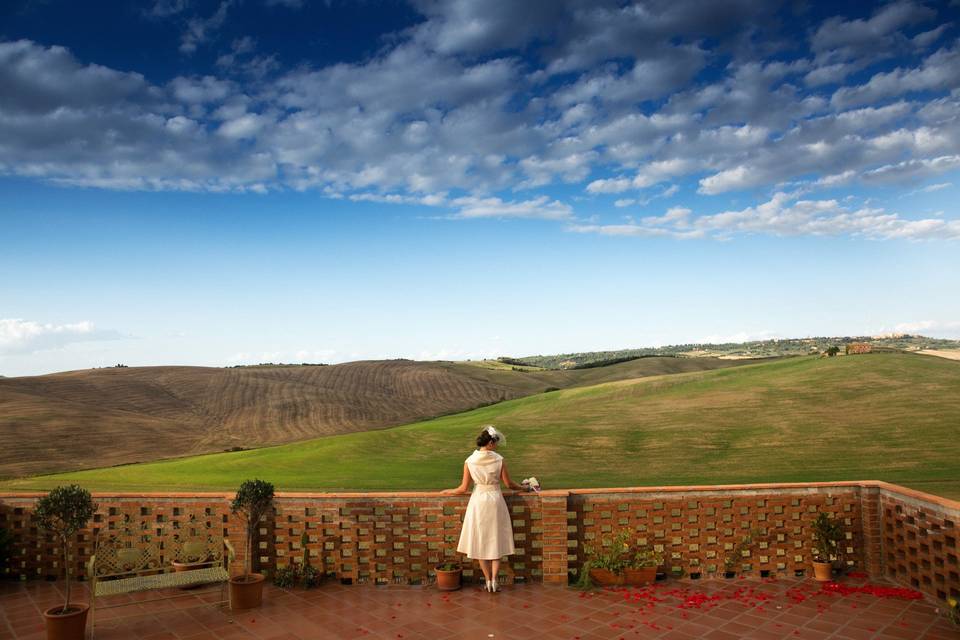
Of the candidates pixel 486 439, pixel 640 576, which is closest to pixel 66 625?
pixel 486 439

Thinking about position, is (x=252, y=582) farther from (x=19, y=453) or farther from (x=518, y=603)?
(x=19, y=453)

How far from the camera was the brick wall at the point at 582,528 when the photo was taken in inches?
319

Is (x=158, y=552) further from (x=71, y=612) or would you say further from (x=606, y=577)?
(x=606, y=577)

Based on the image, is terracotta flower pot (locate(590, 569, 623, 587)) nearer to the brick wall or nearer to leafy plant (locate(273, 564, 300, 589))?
the brick wall

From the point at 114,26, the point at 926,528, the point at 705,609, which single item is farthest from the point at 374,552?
the point at 114,26

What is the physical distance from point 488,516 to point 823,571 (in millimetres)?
4237

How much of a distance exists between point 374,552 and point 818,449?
22375 mm

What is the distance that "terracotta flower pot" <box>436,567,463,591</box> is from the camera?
7.87 meters

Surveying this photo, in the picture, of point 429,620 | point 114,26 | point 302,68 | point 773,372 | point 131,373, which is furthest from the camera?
point 131,373

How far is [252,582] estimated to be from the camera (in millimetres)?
7352

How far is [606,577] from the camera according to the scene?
7.92 metres

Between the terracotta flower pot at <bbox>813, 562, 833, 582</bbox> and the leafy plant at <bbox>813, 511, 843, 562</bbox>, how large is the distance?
12 centimetres

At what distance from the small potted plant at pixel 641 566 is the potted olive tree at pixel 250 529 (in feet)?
14.6

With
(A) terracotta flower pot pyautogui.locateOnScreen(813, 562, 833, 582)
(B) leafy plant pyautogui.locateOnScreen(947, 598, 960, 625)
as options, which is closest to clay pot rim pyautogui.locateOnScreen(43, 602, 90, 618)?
(A) terracotta flower pot pyautogui.locateOnScreen(813, 562, 833, 582)
